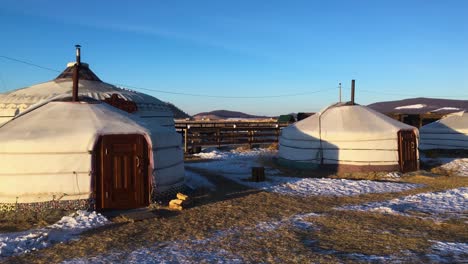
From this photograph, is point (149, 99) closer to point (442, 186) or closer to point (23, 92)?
point (23, 92)

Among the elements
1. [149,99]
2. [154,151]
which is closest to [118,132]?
[154,151]

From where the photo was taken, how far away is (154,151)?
9.45 m

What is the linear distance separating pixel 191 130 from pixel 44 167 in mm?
14472

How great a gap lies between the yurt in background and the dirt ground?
18.1ft

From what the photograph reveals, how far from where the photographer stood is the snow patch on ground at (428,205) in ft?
29.2

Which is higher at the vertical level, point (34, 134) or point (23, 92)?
point (23, 92)

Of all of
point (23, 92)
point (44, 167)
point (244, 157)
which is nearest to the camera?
point (44, 167)

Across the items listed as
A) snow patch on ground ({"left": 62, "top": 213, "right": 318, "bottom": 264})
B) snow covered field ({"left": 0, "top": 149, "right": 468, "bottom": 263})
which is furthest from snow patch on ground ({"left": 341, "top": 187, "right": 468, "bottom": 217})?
snow patch on ground ({"left": 62, "top": 213, "right": 318, "bottom": 264})

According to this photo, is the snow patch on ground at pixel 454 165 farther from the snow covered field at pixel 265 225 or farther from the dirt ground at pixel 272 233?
the dirt ground at pixel 272 233

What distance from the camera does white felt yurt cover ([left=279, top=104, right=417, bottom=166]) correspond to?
1506 centimetres

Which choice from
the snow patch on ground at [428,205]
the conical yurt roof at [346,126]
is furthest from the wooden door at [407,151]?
the snow patch on ground at [428,205]

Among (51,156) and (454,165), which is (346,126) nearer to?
(454,165)

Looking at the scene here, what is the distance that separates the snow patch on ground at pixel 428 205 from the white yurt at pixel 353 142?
4.18 m

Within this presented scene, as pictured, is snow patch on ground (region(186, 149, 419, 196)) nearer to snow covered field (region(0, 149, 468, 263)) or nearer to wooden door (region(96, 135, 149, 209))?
snow covered field (region(0, 149, 468, 263))
